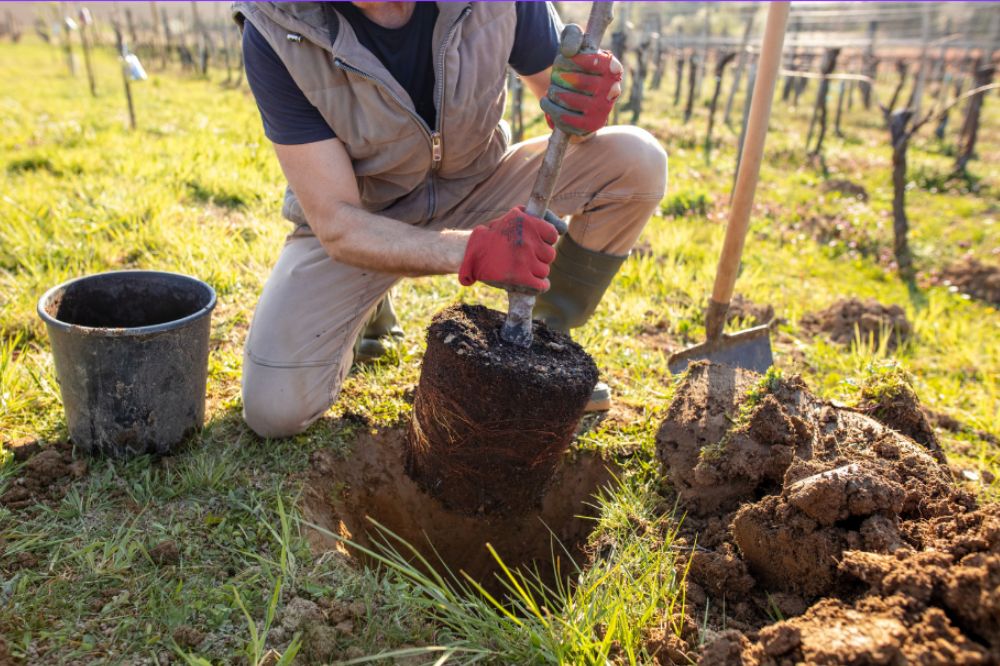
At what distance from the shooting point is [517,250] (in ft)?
5.68

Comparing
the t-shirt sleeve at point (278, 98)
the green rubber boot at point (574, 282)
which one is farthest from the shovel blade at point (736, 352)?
the t-shirt sleeve at point (278, 98)

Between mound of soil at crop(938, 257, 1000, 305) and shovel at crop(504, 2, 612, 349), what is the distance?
3.55 metres

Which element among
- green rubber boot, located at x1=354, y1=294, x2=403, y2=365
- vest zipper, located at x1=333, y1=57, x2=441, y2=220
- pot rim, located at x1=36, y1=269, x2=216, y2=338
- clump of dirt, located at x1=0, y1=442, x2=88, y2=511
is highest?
vest zipper, located at x1=333, y1=57, x2=441, y2=220

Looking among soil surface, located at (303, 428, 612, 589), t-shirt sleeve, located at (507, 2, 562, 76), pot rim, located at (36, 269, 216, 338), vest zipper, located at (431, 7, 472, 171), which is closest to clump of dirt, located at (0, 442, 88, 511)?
pot rim, located at (36, 269, 216, 338)

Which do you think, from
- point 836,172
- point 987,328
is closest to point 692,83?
point 836,172

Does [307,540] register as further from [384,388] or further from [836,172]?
[836,172]

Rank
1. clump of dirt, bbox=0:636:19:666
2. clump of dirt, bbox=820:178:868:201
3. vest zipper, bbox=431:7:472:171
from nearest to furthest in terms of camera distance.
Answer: clump of dirt, bbox=0:636:19:666, vest zipper, bbox=431:7:472:171, clump of dirt, bbox=820:178:868:201

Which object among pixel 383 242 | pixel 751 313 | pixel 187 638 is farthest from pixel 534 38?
pixel 187 638

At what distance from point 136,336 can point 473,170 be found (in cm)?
126

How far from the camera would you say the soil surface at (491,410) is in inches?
68.6

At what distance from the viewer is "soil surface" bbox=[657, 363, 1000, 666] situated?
1.18m

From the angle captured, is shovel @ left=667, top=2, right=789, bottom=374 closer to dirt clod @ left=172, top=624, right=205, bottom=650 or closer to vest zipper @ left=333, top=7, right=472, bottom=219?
vest zipper @ left=333, top=7, right=472, bottom=219

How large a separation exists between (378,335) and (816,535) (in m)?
1.87

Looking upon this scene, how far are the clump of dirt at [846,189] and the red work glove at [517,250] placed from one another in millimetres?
5380
